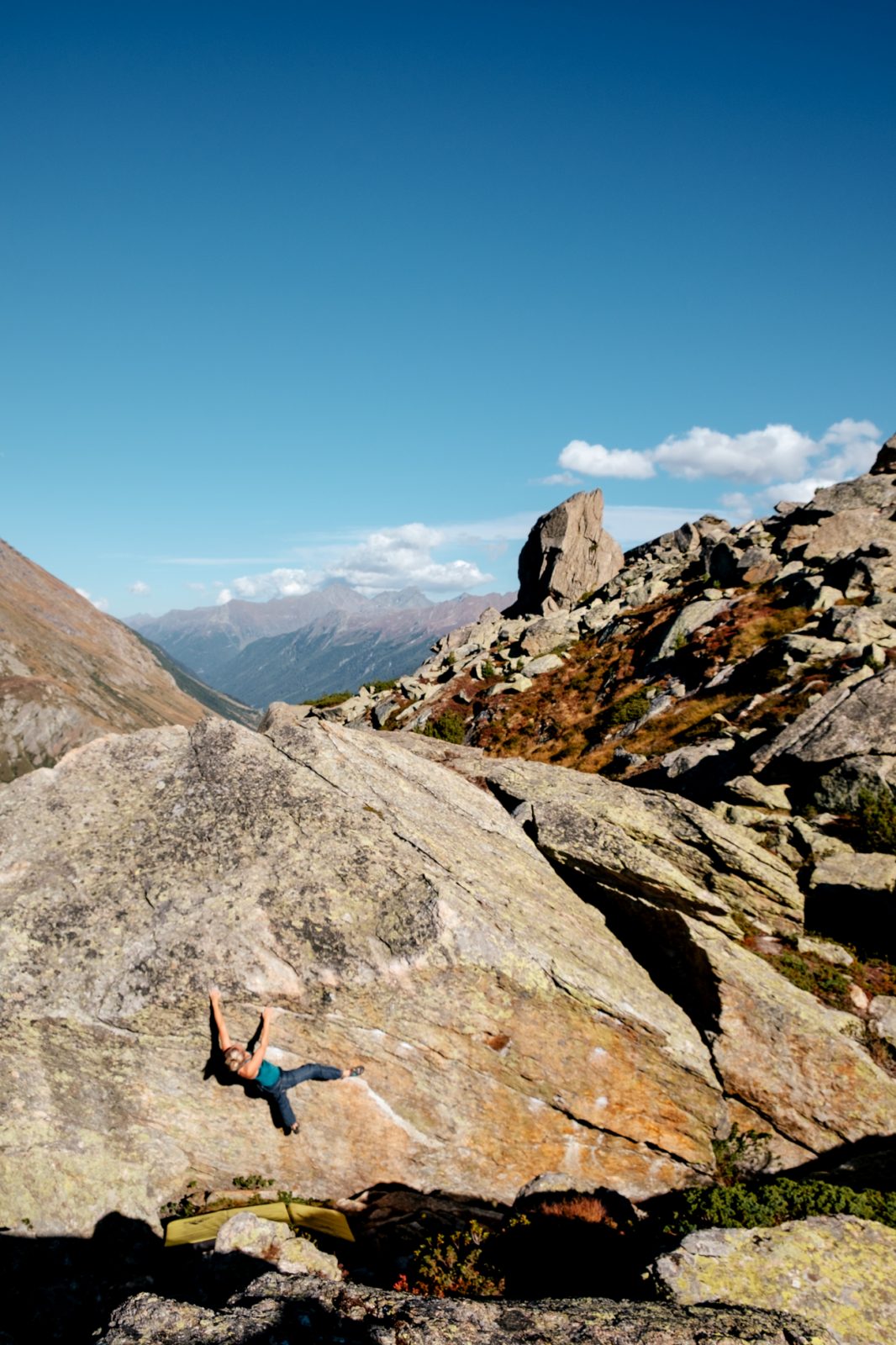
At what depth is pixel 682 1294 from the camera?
344 inches

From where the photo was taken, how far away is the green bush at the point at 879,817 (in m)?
19.5

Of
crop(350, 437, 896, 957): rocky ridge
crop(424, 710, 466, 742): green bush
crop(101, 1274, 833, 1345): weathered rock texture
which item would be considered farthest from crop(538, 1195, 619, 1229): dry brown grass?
crop(424, 710, 466, 742): green bush

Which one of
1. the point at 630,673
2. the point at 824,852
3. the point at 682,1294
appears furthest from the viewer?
the point at 630,673

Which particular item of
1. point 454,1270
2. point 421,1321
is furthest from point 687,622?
point 421,1321

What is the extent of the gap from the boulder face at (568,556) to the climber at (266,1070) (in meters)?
76.7

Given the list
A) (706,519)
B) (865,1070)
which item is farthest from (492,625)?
(865,1070)

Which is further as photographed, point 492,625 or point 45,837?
point 492,625

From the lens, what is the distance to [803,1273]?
9320 mm

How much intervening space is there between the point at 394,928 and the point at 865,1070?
10.6 meters

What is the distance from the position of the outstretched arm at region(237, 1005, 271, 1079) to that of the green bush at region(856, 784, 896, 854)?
57.9 feet

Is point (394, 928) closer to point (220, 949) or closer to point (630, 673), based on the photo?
point (220, 949)

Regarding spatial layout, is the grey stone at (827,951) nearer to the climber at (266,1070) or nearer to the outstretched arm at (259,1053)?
the climber at (266,1070)

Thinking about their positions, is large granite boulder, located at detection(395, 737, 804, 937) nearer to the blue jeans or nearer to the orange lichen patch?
the blue jeans

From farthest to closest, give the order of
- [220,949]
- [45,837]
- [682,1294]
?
1. [45,837]
2. [220,949]
3. [682,1294]
